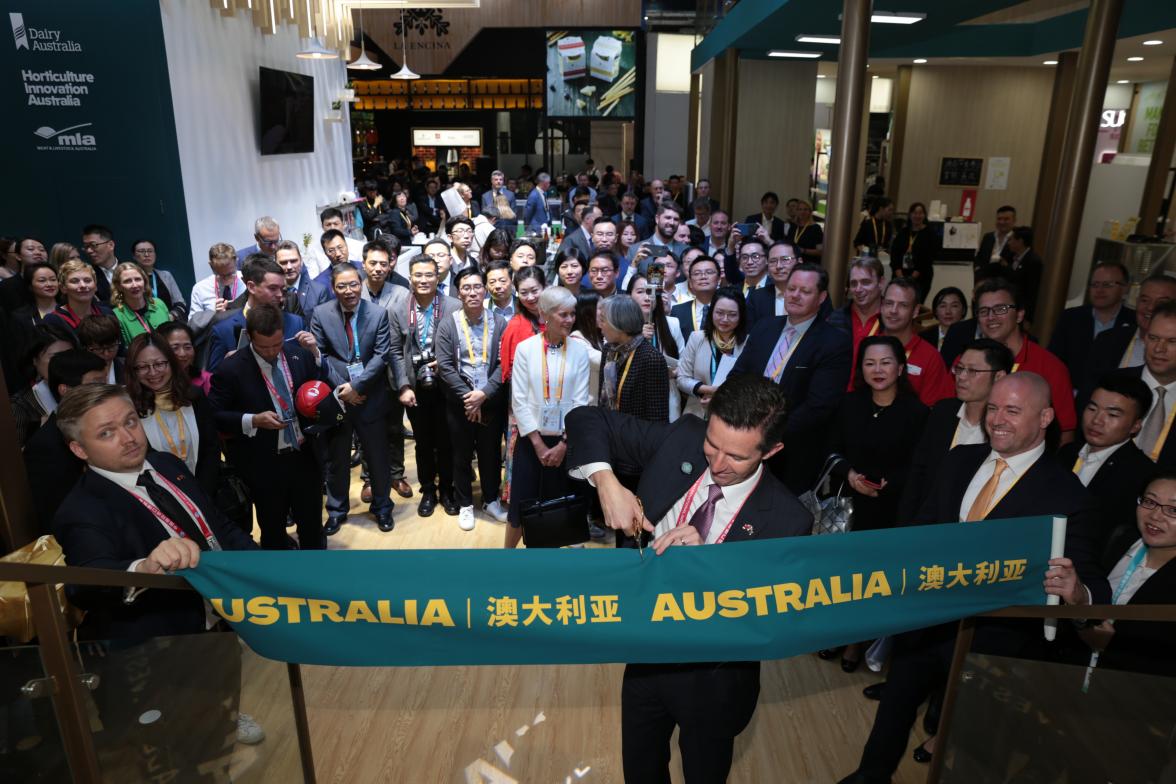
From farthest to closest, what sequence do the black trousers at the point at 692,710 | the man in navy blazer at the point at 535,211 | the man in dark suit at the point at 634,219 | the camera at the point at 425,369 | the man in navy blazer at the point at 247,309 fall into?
the man in navy blazer at the point at 535,211, the man in dark suit at the point at 634,219, the camera at the point at 425,369, the man in navy blazer at the point at 247,309, the black trousers at the point at 692,710

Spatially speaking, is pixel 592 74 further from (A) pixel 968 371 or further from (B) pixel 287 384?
(A) pixel 968 371

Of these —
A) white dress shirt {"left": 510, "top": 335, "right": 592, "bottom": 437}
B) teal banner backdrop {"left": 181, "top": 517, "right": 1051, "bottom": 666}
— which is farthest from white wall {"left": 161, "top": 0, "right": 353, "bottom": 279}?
teal banner backdrop {"left": 181, "top": 517, "right": 1051, "bottom": 666}

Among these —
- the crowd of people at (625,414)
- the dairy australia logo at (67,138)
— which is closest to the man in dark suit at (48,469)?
the crowd of people at (625,414)

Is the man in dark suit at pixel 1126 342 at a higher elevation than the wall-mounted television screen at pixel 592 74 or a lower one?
lower

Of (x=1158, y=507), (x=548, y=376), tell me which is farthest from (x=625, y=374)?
(x=1158, y=507)

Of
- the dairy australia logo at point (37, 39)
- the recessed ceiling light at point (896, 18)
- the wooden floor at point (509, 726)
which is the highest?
the recessed ceiling light at point (896, 18)

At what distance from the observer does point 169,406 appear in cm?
354

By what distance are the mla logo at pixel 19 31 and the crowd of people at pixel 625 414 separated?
2.01 metres

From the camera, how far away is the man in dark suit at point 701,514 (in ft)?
7.34

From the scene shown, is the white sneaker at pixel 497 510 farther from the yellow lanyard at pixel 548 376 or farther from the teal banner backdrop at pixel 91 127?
the teal banner backdrop at pixel 91 127

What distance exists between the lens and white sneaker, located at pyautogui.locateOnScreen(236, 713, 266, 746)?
108 inches

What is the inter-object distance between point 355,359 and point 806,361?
2.74 m

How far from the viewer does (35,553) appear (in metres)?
2.51

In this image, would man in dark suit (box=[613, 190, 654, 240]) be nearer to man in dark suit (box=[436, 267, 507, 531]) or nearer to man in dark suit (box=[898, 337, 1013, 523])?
man in dark suit (box=[436, 267, 507, 531])
